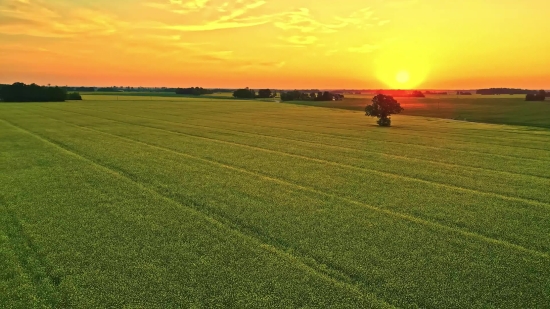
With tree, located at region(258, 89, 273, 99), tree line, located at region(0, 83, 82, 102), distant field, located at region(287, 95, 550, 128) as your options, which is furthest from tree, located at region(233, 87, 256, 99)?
tree line, located at region(0, 83, 82, 102)

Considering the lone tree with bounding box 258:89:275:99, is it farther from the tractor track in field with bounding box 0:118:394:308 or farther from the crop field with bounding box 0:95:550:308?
the tractor track in field with bounding box 0:118:394:308

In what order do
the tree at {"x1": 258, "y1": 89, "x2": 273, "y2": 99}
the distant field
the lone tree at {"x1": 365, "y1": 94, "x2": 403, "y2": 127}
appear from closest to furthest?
the lone tree at {"x1": 365, "y1": 94, "x2": 403, "y2": 127}, the distant field, the tree at {"x1": 258, "y1": 89, "x2": 273, "y2": 99}

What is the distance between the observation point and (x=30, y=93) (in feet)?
356

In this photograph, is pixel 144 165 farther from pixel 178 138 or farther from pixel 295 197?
pixel 178 138

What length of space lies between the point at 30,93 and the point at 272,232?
120 m

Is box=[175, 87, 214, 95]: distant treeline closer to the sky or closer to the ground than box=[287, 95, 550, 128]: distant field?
closer to the sky

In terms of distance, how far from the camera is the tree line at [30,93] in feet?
351

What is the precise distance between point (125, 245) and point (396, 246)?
671 centimetres

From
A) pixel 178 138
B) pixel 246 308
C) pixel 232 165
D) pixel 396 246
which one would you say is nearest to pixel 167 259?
pixel 246 308

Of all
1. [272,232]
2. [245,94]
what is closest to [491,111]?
[272,232]

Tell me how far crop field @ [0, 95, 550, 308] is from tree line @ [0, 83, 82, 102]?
99759 millimetres

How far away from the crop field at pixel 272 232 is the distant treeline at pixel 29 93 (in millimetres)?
99744

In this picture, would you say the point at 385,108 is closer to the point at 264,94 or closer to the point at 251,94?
the point at 251,94

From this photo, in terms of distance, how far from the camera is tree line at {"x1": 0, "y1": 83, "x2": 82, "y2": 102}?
10706 cm
